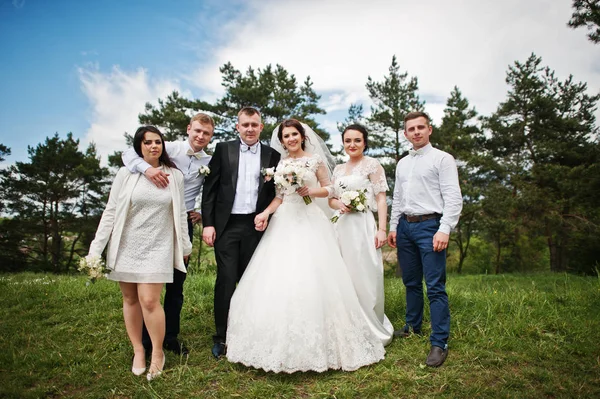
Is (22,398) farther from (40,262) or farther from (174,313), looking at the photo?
(40,262)

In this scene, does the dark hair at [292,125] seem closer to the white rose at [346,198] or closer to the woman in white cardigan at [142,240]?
the white rose at [346,198]

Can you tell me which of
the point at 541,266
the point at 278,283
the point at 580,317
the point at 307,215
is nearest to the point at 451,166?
the point at 307,215

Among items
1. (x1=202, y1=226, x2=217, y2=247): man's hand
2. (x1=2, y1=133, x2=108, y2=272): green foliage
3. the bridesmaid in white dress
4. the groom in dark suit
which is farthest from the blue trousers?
(x1=2, y1=133, x2=108, y2=272): green foliage

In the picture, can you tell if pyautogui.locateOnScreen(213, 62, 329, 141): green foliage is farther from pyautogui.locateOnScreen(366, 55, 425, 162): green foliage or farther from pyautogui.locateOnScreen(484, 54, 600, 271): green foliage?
pyautogui.locateOnScreen(484, 54, 600, 271): green foliage

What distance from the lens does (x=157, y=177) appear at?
3.72 m

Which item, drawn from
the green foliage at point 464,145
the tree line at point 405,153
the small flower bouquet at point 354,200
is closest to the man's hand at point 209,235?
the small flower bouquet at point 354,200

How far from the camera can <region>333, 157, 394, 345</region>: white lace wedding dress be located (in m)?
4.45

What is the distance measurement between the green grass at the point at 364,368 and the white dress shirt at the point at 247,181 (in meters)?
1.78

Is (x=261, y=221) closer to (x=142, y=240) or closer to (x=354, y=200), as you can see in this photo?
(x=354, y=200)

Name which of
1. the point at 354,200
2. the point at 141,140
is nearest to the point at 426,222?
the point at 354,200

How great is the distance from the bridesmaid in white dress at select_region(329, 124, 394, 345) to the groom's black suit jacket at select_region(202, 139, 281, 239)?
3.17 ft

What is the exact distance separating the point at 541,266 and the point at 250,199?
34.1 metres

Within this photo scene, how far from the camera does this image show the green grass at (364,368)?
3465 mm

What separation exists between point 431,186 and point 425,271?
994 millimetres
